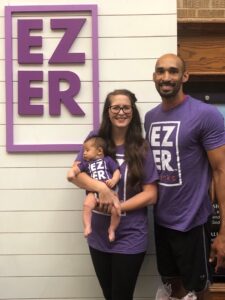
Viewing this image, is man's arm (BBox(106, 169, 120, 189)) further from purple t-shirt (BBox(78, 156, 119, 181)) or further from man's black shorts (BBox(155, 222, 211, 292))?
man's black shorts (BBox(155, 222, 211, 292))

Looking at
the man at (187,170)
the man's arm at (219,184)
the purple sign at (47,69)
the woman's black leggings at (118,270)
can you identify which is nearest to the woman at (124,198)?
the woman's black leggings at (118,270)

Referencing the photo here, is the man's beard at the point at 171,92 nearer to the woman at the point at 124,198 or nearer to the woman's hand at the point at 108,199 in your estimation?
the woman at the point at 124,198

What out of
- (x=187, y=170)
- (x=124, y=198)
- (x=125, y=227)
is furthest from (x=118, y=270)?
(x=187, y=170)

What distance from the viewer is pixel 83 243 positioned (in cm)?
349

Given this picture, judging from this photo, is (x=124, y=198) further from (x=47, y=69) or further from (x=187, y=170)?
(x=47, y=69)

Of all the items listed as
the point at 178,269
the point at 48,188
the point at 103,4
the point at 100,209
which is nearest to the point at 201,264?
the point at 178,269

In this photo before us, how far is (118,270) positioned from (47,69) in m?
1.47

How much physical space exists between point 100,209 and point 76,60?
1134mm

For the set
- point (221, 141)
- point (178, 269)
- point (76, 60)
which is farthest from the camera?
point (76, 60)

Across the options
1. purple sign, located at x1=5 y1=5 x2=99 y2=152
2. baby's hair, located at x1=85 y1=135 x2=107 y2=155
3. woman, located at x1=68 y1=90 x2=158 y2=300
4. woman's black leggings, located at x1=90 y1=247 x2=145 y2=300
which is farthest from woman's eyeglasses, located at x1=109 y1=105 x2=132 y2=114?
woman's black leggings, located at x1=90 y1=247 x2=145 y2=300

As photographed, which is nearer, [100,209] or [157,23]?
[100,209]

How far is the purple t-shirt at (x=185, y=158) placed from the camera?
2684 millimetres

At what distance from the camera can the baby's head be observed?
9.27ft

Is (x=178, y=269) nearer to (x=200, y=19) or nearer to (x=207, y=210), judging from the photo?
(x=207, y=210)
